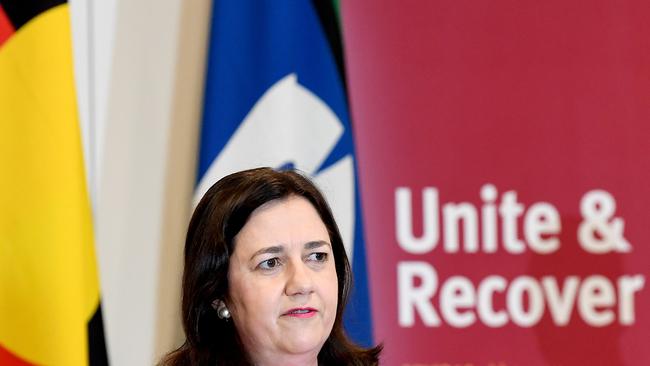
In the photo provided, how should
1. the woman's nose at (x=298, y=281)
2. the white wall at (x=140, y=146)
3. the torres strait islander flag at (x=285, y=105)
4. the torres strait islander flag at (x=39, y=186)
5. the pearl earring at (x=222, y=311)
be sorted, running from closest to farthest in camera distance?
the woman's nose at (x=298, y=281) → the pearl earring at (x=222, y=311) → the torres strait islander flag at (x=39, y=186) → the torres strait islander flag at (x=285, y=105) → the white wall at (x=140, y=146)

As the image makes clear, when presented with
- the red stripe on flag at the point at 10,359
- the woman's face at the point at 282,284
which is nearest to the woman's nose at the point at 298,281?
the woman's face at the point at 282,284

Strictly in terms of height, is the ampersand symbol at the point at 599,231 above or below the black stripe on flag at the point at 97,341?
above

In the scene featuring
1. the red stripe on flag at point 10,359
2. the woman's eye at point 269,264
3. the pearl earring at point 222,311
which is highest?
the woman's eye at point 269,264

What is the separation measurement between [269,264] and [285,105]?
1.12 m

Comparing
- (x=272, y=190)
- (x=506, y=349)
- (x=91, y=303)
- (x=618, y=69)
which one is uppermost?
(x=618, y=69)

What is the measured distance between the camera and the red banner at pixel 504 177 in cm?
324

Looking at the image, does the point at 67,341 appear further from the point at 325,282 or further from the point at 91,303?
the point at 325,282

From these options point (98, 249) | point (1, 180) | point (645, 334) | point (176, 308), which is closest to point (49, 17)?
point (1, 180)

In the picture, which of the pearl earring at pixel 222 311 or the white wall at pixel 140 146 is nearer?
the pearl earring at pixel 222 311

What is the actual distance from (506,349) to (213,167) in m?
1.13

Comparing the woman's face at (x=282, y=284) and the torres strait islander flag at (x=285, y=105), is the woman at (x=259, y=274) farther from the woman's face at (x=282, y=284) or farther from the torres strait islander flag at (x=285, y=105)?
the torres strait islander flag at (x=285, y=105)

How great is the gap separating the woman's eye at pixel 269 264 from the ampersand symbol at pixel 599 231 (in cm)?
154

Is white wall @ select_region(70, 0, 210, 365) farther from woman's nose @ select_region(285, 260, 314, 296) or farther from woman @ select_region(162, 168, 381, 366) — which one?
woman's nose @ select_region(285, 260, 314, 296)

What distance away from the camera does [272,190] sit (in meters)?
2.05
